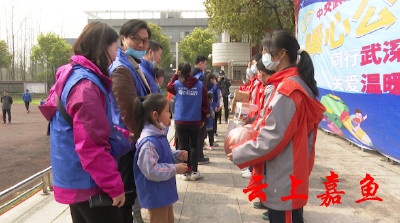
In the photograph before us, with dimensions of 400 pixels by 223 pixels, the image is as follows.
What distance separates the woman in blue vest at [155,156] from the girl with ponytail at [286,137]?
0.67m

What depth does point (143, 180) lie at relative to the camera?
2564 mm

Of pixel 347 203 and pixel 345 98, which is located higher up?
pixel 345 98

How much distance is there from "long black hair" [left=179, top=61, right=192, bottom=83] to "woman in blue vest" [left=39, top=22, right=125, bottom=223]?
9.46 ft

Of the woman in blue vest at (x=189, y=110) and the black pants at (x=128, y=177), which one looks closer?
the black pants at (x=128, y=177)

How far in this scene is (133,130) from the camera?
2717 mm

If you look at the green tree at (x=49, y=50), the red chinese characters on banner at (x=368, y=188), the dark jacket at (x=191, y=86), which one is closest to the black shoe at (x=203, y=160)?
the dark jacket at (x=191, y=86)

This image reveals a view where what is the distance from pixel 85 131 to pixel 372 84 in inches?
232

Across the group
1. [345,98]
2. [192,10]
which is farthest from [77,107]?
[192,10]

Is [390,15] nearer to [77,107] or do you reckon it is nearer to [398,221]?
[398,221]

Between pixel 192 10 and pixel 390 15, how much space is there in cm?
7224

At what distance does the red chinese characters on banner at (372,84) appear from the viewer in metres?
5.77

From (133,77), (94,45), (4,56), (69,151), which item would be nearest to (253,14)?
(133,77)

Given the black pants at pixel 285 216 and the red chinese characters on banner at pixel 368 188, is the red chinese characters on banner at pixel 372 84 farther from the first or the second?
the black pants at pixel 285 216

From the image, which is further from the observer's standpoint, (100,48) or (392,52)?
(392,52)
